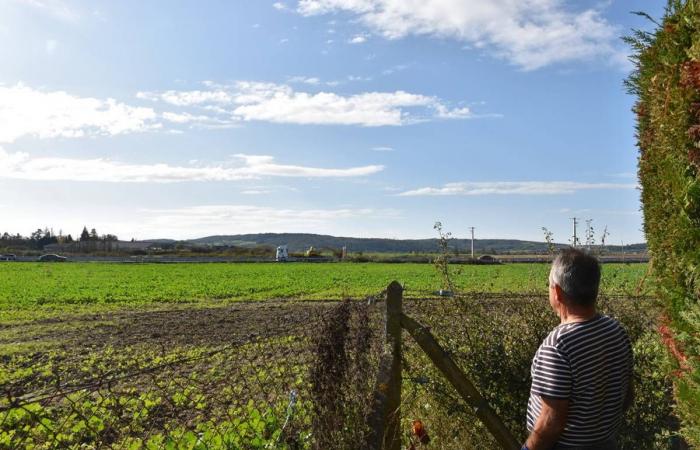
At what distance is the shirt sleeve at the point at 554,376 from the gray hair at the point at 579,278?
28cm

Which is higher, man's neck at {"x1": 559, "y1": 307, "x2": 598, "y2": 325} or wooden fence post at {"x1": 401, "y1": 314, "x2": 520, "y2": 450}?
man's neck at {"x1": 559, "y1": 307, "x2": 598, "y2": 325}

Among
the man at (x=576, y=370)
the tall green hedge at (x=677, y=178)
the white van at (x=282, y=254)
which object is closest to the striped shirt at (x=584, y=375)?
the man at (x=576, y=370)

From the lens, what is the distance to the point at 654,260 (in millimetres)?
4441

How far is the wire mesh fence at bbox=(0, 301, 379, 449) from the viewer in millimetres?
3826

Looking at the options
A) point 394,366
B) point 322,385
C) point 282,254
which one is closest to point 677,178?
point 394,366

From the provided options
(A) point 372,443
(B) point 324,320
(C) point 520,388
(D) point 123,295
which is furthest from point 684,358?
(D) point 123,295

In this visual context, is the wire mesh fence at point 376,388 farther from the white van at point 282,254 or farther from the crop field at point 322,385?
the white van at point 282,254

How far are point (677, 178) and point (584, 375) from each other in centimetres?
164

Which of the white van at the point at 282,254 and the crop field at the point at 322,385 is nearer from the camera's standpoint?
the crop field at the point at 322,385

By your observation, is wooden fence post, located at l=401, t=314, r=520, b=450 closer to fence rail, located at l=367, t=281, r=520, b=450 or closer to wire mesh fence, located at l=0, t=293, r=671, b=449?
fence rail, located at l=367, t=281, r=520, b=450

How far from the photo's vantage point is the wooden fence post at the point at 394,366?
369 centimetres

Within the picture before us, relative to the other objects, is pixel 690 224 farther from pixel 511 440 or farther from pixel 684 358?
pixel 511 440

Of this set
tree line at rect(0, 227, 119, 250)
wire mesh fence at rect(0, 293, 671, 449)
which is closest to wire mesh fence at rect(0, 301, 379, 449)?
wire mesh fence at rect(0, 293, 671, 449)

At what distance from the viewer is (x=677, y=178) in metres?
3.74
